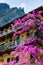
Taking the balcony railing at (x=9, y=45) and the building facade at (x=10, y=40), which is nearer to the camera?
the building facade at (x=10, y=40)

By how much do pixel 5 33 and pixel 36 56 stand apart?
2220 cm

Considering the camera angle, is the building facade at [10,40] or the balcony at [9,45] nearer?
the building facade at [10,40]

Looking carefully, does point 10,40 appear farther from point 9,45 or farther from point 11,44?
point 11,44

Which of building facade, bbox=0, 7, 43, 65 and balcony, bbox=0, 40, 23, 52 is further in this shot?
balcony, bbox=0, 40, 23, 52

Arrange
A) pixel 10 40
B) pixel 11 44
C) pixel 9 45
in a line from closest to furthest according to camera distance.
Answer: pixel 11 44
pixel 9 45
pixel 10 40

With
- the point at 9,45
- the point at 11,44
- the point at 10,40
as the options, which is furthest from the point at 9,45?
the point at 10,40

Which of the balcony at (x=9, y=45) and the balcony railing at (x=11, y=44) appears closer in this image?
the balcony railing at (x=11, y=44)

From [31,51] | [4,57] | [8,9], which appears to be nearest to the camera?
[31,51]

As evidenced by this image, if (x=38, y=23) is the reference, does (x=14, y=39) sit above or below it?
below

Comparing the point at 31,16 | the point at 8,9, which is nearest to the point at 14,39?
the point at 31,16

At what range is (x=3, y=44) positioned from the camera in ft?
126

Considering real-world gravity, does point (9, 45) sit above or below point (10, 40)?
below

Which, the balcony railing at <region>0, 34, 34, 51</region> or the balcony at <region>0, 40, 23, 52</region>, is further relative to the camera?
the balcony at <region>0, 40, 23, 52</region>

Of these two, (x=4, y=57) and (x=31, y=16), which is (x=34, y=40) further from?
(x=4, y=57)
